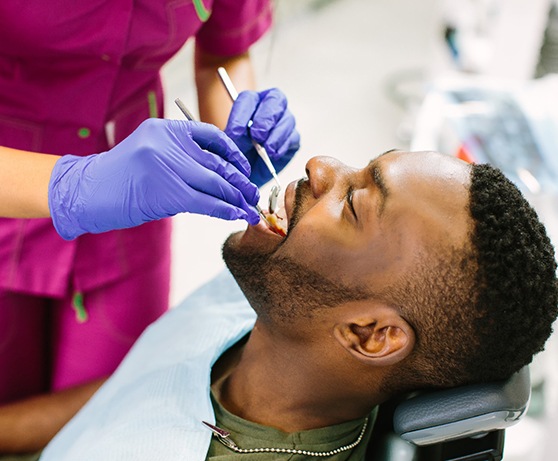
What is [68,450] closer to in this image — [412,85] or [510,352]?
[510,352]

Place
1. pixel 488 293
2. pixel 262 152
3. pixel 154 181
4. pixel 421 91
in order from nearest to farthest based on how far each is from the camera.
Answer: pixel 488 293 → pixel 154 181 → pixel 262 152 → pixel 421 91

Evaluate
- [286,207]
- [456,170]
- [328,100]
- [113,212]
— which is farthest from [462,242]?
[328,100]

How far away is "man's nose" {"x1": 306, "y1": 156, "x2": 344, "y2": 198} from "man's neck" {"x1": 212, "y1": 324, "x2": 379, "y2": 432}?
28cm

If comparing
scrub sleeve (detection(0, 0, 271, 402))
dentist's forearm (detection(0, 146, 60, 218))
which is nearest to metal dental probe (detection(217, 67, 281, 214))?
scrub sleeve (detection(0, 0, 271, 402))

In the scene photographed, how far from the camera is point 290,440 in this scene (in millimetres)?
1223

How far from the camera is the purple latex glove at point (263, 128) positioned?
1403 mm

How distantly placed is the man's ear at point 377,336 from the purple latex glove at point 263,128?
18.4 inches

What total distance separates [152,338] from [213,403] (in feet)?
0.92

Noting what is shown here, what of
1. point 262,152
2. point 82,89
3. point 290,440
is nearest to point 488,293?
point 290,440

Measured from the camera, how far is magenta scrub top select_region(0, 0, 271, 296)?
4.26ft

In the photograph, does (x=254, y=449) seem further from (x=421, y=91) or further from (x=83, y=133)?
(x=421, y=91)

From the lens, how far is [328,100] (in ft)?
13.1

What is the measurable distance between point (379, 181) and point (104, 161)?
457mm

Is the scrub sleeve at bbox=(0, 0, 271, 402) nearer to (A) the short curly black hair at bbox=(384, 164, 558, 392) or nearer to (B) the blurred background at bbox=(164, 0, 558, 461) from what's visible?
(B) the blurred background at bbox=(164, 0, 558, 461)
